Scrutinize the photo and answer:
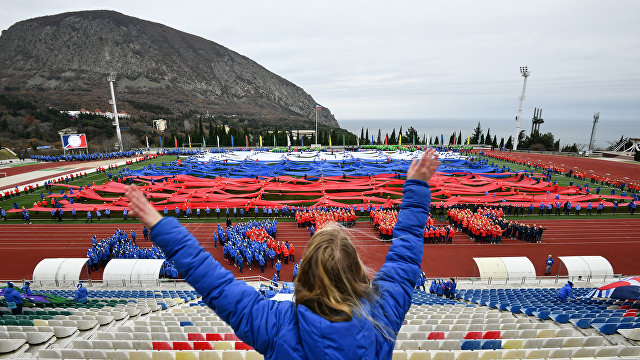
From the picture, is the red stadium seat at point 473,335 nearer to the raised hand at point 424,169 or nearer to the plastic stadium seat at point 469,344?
the plastic stadium seat at point 469,344

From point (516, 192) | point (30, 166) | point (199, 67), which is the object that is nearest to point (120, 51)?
point (199, 67)

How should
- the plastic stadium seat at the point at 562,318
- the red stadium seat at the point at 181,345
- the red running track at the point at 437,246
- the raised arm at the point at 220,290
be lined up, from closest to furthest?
the raised arm at the point at 220,290, the red stadium seat at the point at 181,345, the plastic stadium seat at the point at 562,318, the red running track at the point at 437,246

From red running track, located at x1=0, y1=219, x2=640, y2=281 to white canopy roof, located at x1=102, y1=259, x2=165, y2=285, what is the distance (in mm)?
2435

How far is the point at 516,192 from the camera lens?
27391 millimetres

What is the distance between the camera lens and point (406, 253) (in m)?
1.75

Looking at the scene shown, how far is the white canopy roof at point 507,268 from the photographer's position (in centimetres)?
1280

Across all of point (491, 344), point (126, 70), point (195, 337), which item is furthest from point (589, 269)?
point (126, 70)

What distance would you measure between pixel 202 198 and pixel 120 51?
174 meters

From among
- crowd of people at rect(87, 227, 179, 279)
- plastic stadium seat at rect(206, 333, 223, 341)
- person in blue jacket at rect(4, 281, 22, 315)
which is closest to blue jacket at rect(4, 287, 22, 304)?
person in blue jacket at rect(4, 281, 22, 315)

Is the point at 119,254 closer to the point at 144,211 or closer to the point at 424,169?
the point at 144,211

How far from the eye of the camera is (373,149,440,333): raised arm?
1555mm

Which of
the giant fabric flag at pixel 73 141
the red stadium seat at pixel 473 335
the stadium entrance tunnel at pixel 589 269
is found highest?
the giant fabric flag at pixel 73 141

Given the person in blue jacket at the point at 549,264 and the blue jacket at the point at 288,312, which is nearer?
the blue jacket at the point at 288,312

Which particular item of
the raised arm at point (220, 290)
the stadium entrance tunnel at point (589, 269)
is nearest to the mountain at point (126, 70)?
the stadium entrance tunnel at point (589, 269)
